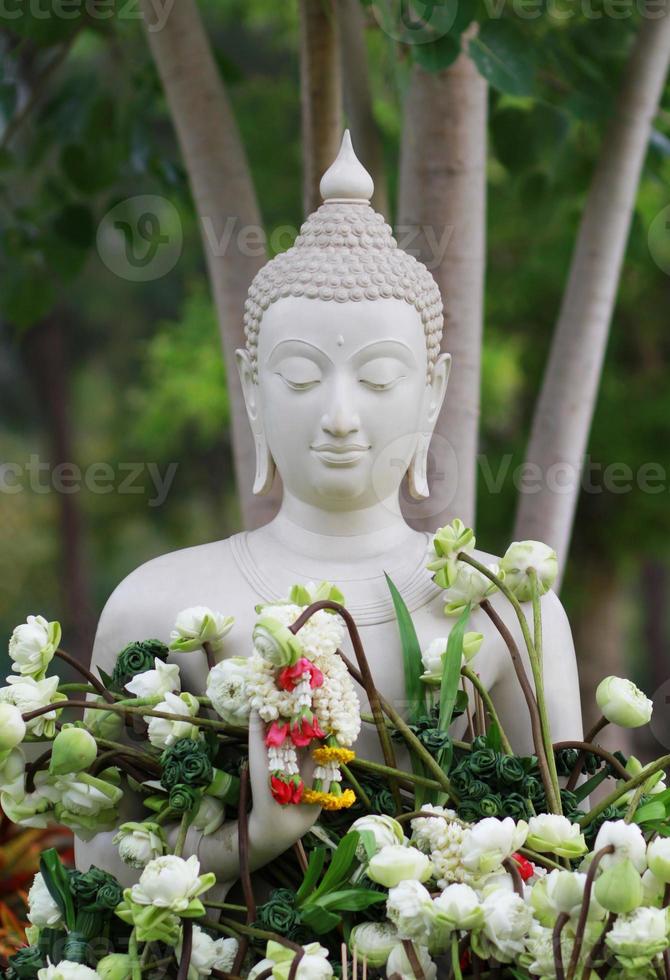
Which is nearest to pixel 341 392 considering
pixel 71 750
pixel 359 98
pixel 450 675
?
pixel 450 675

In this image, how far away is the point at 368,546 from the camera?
2057 mm

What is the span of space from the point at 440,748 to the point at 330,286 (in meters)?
0.72

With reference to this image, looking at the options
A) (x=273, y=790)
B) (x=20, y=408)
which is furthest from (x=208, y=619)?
(x=20, y=408)

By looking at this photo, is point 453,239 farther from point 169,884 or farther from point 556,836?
point 169,884

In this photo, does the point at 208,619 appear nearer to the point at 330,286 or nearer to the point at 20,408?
the point at 330,286

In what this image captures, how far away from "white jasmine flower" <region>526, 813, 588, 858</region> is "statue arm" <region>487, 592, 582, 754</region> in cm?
38

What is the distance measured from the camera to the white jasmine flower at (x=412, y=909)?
148 centimetres

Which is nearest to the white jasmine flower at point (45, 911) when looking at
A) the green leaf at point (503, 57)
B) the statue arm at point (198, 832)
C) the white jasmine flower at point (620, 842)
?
the statue arm at point (198, 832)

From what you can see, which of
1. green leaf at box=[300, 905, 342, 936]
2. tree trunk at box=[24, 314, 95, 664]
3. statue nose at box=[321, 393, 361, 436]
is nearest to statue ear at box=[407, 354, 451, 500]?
statue nose at box=[321, 393, 361, 436]

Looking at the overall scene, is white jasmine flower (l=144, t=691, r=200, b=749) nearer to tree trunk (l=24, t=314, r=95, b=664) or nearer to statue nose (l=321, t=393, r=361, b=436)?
statue nose (l=321, t=393, r=361, b=436)

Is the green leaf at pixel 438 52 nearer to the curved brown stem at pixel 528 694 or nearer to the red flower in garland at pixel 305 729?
the curved brown stem at pixel 528 694

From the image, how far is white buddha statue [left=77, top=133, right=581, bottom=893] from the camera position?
76.7 inches

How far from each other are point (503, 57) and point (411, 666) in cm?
138

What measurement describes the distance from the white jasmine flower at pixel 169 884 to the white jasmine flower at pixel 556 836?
409 millimetres
